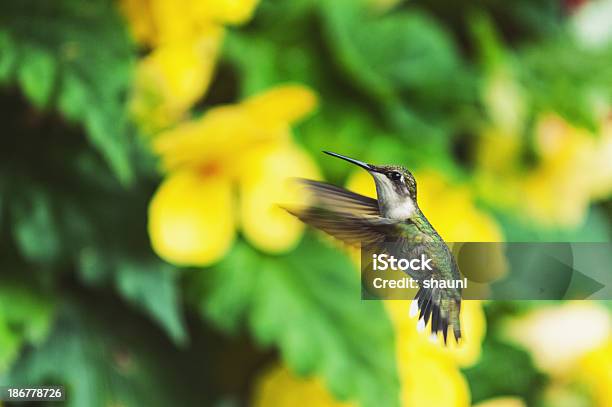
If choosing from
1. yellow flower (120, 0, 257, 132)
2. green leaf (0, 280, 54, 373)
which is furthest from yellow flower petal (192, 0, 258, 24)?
green leaf (0, 280, 54, 373)

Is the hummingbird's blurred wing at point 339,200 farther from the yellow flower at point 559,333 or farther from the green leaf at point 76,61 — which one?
the yellow flower at point 559,333

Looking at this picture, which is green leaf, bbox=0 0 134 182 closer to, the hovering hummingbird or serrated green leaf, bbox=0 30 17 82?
serrated green leaf, bbox=0 30 17 82

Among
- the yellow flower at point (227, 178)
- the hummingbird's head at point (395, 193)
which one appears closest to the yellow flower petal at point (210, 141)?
the yellow flower at point (227, 178)

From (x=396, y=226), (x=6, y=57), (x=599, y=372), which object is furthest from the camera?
(x=599, y=372)

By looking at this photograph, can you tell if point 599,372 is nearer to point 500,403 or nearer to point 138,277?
point 500,403

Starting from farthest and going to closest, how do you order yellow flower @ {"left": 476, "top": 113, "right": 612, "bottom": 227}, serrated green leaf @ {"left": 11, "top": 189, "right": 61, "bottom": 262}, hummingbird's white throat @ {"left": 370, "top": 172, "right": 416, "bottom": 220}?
yellow flower @ {"left": 476, "top": 113, "right": 612, "bottom": 227} < serrated green leaf @ {"left": 11, "top": 189, "right": 61, "bottom": 262} < hummingbird's white throat @ {"left": 370, "top": 172, "right": 416, "bottom": 220}

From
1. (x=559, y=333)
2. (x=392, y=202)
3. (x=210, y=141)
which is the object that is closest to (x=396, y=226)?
(x=392, y=202)
